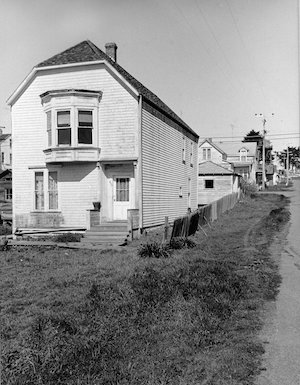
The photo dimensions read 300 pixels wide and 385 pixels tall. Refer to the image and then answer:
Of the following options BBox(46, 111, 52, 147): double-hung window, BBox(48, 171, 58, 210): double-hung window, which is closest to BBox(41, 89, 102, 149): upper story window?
BBox(46, 111, 52, 147): double-hung window

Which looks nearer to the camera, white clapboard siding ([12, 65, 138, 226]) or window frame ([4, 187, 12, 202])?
white clapboard siding ([12, 65, 138, 226])

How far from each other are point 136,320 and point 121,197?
41.7ft

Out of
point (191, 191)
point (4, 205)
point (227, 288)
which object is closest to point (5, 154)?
point (4, 205)

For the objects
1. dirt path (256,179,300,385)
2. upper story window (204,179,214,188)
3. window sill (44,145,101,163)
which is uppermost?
window sill (44,145,101,163)

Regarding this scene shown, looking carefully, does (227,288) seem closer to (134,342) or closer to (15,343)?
(134,342)

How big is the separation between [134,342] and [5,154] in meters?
59.6

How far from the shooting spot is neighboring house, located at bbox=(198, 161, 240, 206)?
4256cm

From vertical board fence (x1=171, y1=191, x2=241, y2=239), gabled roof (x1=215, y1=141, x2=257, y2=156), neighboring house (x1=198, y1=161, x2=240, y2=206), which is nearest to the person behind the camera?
vertical board fence (x1=171, y1=191, x2=241, y2=239)

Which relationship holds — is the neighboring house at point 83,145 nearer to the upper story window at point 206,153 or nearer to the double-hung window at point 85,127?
the double-hung window at point 85,127

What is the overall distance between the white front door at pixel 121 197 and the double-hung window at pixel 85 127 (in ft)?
7.40

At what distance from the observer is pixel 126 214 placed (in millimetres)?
18250

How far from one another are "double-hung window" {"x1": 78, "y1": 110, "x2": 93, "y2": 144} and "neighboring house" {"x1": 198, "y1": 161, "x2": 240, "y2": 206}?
2609cm

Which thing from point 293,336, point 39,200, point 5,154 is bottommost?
point 293,336

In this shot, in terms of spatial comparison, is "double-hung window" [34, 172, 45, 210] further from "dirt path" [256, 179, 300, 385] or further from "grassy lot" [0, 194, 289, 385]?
"dirt path" [256, 179, 300, 385]
